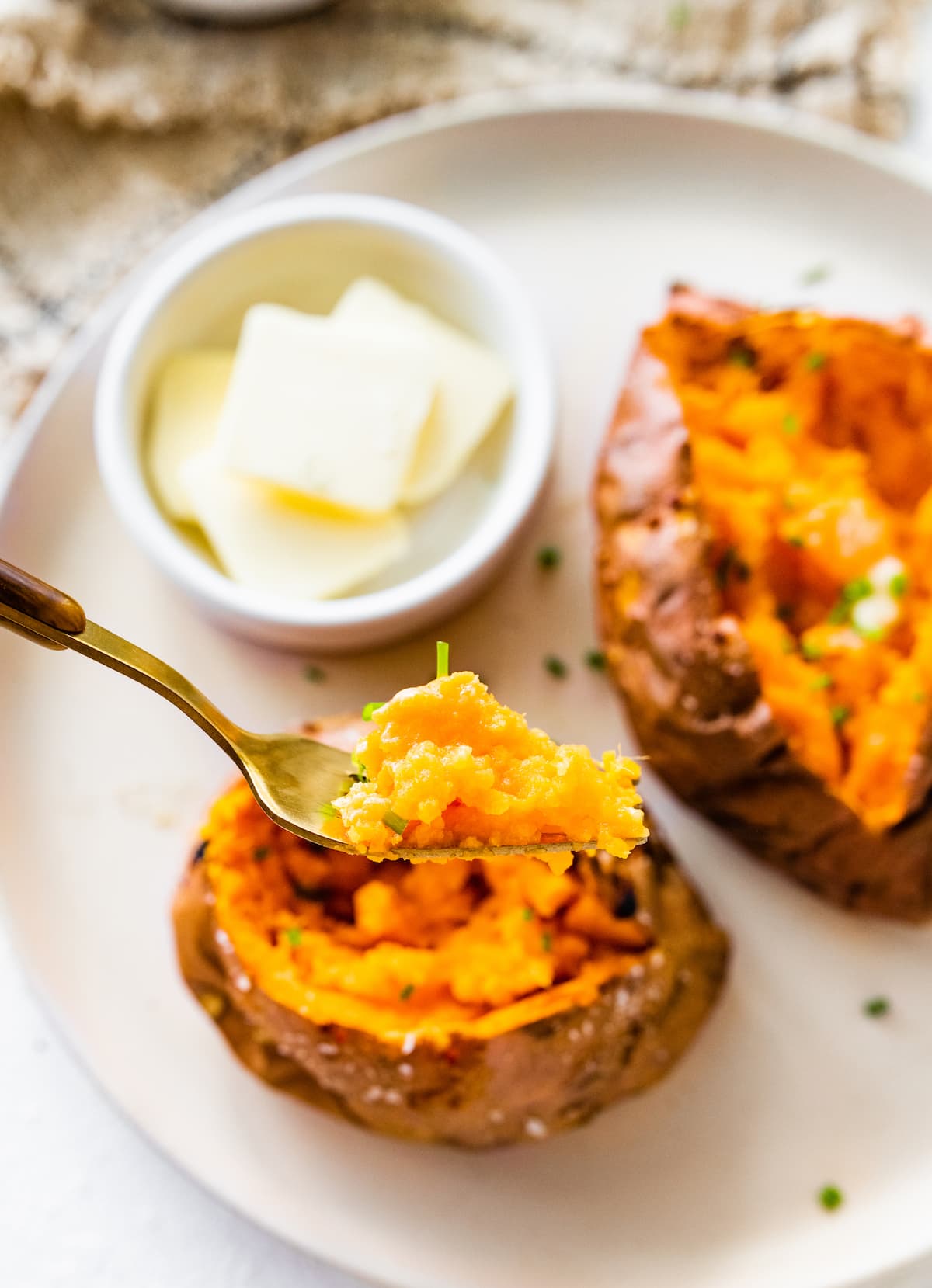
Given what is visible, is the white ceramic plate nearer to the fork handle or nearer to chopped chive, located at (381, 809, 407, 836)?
the fork handle

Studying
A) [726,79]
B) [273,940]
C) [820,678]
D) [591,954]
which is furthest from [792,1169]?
[726,79]

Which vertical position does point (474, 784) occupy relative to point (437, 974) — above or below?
above

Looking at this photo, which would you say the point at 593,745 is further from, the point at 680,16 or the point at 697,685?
the point at 680,16

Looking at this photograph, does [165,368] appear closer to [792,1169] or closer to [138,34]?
[138,34]

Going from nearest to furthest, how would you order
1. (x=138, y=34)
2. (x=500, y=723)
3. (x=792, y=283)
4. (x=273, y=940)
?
(x=500, y=723) → (x=273, y=940) → (x=792, y=283) → (x=138, y=34)

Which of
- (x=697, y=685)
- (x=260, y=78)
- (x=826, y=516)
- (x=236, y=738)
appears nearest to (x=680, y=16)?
(x=260, y=78)

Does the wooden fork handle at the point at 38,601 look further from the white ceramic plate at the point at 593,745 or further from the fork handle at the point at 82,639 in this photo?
the white ceramic plate at the point at 593,745
